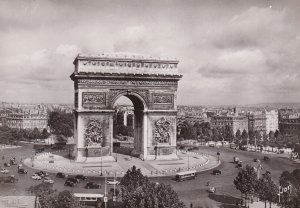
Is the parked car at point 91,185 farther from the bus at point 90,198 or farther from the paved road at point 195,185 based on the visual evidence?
the bus at point 90,198

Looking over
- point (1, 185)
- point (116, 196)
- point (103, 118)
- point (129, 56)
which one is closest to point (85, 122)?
point (103, 118)

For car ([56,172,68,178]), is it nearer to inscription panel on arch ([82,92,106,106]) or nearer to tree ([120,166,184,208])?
inscription panel on arch ([82,92,106,106])

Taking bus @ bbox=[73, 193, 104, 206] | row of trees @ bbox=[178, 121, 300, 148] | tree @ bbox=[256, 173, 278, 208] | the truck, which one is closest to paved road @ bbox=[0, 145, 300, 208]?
the truck

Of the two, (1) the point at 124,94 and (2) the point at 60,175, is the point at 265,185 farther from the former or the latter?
(1) the point at 124,94

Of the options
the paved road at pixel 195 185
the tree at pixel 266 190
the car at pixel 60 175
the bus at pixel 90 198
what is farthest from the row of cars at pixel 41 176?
the tree at pixel 266 190

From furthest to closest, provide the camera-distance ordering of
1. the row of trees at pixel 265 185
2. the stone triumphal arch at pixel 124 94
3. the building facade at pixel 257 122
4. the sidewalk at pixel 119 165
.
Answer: the building facade at pixel 257 122, the stone triumphal arch at pixel 124 94, the sidewalk at pixel 119 165, the row of trees at pixel 265 185

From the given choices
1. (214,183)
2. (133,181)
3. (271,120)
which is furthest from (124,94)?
(271,120)

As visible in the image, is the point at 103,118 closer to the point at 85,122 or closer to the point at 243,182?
the point at 85,122

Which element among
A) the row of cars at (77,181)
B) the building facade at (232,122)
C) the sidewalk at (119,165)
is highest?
the building facade at (232,122)
